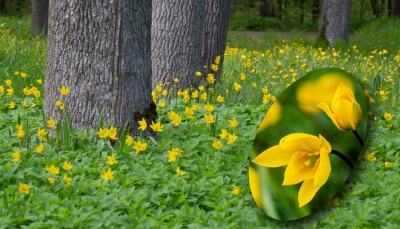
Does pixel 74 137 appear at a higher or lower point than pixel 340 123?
lower

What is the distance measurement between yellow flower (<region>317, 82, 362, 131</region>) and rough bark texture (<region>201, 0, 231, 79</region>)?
4064 millimetres

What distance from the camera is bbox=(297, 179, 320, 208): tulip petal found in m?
2.49

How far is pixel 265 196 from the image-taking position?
2.67 meters

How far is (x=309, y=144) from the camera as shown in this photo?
2.51 m

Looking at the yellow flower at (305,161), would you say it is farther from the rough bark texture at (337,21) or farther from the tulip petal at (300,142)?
the rough bark texture at (337,21)

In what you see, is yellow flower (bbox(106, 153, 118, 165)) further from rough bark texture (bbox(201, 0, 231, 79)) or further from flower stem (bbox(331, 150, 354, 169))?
rough bark texture (bbox(201, 0, 231, 79))

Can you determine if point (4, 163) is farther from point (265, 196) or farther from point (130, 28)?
Answer: point (265, 196)

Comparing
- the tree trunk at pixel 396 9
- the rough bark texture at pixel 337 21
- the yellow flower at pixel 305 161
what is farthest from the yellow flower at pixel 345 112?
the tree trunk at pixel 396 9

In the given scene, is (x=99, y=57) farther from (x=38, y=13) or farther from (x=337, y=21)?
(x=38, y=13)

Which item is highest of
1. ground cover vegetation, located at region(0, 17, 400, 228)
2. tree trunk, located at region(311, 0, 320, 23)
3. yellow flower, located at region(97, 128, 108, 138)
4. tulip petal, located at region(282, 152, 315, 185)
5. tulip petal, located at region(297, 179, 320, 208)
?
tree trunk, located at region(311, 0, 320, 23)

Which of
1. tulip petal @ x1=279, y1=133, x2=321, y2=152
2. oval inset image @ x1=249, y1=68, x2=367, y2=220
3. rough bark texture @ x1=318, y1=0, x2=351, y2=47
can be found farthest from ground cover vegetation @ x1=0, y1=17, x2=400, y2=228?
rough bark texture @ x1=318, y1=0, x2=351, y2=47

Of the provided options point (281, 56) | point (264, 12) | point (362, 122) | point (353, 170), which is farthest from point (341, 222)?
point (264, 12)

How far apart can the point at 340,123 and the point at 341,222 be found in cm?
66

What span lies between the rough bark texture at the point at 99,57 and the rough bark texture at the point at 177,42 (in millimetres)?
1774
